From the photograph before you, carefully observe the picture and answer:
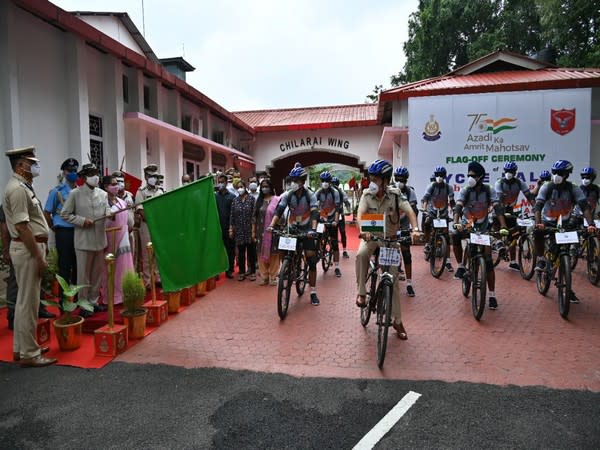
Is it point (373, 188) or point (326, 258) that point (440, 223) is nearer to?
point (326, 258)

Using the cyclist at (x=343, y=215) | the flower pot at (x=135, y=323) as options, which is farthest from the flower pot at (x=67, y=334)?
the cyclist at (x=343, y=215)

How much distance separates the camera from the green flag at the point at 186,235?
4.88 m

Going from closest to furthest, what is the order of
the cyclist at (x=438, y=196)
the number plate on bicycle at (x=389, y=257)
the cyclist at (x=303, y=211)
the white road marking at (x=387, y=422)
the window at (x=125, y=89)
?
the white road marking at (x=387, y=422), the number plate on bicycle at (x=389, y=257), the cyclist at (x=303, y=211), the cyclist at (x=438, y=196), the window at (x=125, y=89)

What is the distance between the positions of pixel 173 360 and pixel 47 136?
515cm

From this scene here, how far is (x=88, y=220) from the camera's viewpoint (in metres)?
5.05

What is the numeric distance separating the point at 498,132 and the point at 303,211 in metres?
7.06

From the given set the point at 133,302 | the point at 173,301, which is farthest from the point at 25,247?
the point at 173,301

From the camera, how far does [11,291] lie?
17.3ft

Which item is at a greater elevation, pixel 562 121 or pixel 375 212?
pixel 562 121

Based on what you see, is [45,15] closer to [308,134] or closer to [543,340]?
[543,340]

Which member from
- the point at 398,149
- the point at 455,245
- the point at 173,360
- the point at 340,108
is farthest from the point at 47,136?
the point at 340,108

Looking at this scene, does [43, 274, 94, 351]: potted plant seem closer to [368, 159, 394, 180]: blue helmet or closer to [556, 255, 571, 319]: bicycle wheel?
[368, 159, 394, 180]: blue helmet

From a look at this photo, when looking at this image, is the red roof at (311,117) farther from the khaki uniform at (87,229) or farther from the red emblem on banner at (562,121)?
the khaki uniform at (87,229)

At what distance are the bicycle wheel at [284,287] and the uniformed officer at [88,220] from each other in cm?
217
